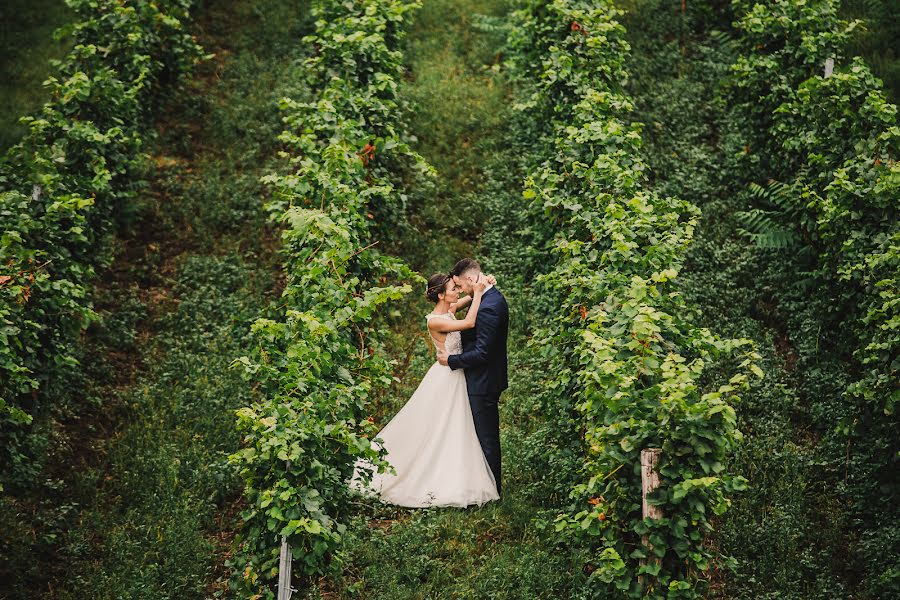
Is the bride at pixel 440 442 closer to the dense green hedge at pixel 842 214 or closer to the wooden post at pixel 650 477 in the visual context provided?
the wooden post at pixel 650 477

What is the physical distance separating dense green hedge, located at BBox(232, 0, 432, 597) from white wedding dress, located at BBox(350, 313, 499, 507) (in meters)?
0.57

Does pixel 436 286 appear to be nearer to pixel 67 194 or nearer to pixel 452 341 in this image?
pixel 452 341

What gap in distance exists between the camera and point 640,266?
805 cm

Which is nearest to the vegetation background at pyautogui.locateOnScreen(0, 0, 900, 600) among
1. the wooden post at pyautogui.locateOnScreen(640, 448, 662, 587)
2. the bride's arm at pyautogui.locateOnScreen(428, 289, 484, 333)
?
the wooden post at pyautogui.locateOnScreen(640, 448, 662, 587)

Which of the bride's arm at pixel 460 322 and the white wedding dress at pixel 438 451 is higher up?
the bride's arm at pixel 460 322

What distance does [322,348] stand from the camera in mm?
7309

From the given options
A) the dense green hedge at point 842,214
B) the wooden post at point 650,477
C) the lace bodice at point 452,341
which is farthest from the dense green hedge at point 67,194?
the dense green hedge at point 842,214

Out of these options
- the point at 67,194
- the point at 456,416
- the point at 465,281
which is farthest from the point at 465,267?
the point at 67,194

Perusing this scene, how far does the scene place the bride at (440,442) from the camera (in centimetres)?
834

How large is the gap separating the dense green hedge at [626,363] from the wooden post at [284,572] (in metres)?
2.06

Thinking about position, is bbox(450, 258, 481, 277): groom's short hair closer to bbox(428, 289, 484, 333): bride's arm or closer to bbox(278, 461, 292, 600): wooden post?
bbox(428, 289, 484, 333): bride's arm

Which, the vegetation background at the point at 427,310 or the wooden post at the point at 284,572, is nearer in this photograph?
the wooden post at the point at 284,572

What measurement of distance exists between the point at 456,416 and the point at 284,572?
109 inches

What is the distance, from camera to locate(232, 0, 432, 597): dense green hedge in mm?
6250
